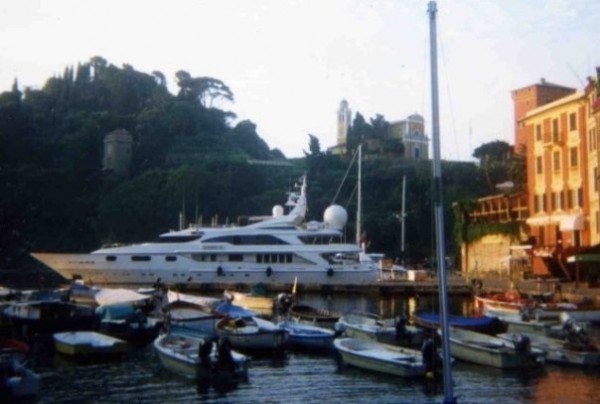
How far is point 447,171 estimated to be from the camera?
98125 mm

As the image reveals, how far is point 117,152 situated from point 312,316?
78.4m

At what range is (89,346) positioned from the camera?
87.0 ft

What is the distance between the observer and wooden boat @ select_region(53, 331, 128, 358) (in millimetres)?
26531

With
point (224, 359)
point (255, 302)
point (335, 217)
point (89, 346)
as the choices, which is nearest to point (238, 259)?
point (335, 217)

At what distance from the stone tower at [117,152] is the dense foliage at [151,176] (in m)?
1.57

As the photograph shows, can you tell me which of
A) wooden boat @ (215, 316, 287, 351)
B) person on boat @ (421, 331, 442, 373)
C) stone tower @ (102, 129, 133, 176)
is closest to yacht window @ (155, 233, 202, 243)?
wooden boat @ (215, 316, 287, 351)

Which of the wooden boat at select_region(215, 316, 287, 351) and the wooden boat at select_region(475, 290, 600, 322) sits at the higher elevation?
the wooden boat at select_region(475, 290, 600, 322)

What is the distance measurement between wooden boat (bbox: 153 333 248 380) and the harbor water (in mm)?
Answer: 289

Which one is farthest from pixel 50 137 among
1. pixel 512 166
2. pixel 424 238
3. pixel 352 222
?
pixel 512 166

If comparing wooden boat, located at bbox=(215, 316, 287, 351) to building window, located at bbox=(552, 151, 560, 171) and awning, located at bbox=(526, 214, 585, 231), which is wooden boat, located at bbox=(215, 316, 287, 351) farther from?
building window, located at bbox=(552, 151, 560, 171)

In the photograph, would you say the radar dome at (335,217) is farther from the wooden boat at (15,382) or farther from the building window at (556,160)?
the wooden boat at (15,382)

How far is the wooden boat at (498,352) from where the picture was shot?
24.2 meters

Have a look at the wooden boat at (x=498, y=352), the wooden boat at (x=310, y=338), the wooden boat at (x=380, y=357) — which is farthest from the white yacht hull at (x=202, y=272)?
the wooden boat at (x=498, y=352)

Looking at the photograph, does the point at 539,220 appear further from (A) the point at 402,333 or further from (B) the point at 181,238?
(A) the point at 402,333
